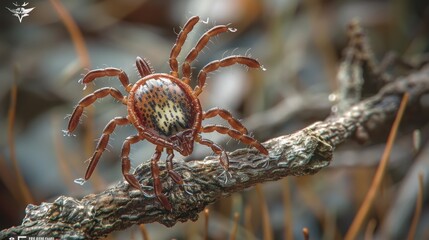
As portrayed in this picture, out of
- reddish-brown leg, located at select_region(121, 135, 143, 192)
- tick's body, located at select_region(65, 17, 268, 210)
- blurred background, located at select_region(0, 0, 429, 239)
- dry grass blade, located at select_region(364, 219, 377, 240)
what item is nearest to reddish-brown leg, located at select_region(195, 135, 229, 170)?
tick's body, located at select_region(65, 17, 268, 210)

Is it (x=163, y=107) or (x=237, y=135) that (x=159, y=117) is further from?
(x=237, y=135)

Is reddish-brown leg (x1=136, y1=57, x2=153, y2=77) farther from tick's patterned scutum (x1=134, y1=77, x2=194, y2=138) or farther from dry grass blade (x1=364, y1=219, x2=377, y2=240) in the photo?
dry grass blade (x1=364, y1=219, x2=377, y2=240)

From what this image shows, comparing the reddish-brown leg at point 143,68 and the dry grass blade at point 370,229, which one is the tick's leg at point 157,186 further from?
the dry grass blade at point 370,229

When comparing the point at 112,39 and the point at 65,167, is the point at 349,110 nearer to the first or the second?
the point at 65,167

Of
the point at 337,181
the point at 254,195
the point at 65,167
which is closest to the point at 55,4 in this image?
the point at 65,167

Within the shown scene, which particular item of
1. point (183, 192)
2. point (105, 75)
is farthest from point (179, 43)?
point (183, 192)
